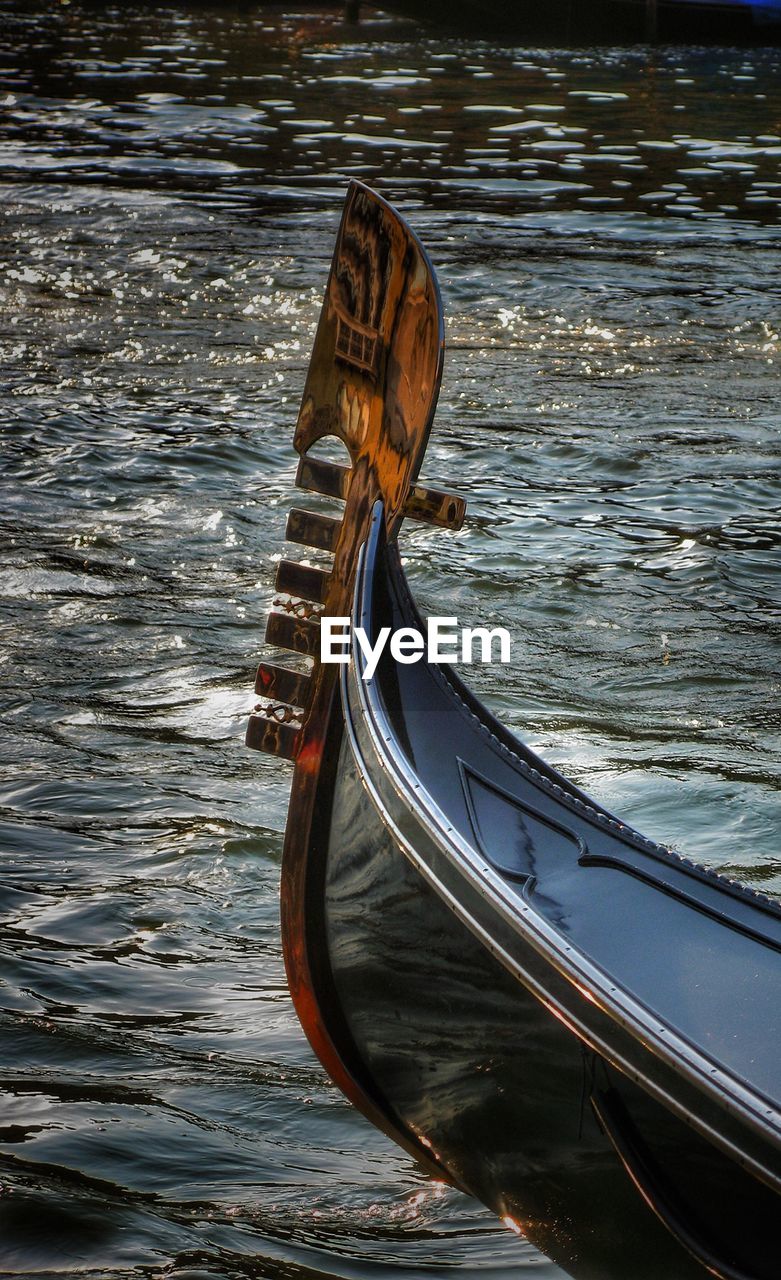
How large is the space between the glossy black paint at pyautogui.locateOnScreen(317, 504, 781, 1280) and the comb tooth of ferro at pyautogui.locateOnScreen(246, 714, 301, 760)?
0.30 meters

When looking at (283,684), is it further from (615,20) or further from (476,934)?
(615,20)

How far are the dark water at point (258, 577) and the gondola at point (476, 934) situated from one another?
50cm

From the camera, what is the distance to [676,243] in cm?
1152

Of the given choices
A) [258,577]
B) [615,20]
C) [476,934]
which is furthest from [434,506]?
[615,20]

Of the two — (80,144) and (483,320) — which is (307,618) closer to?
(483,320)

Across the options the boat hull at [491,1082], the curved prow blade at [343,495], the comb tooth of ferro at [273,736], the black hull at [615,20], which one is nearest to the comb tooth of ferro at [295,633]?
the curved prow blade at [343,495]

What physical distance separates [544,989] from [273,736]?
3.42 feet

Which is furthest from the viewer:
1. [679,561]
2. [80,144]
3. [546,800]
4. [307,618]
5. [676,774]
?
[80,144]

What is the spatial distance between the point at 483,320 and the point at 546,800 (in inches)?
289

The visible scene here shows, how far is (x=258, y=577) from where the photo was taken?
5879 millimetres

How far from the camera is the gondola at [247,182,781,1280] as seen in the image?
5.97 feet

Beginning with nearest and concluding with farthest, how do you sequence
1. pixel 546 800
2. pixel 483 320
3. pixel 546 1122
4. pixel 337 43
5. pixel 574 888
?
pixel 546 1122, pixel 574 888, pixel 546 800, pixel 483 320, pixel 337 43

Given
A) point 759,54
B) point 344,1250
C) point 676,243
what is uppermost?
point 759,54

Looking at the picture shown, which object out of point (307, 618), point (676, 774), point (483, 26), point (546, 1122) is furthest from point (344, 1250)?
point (483, 26)
